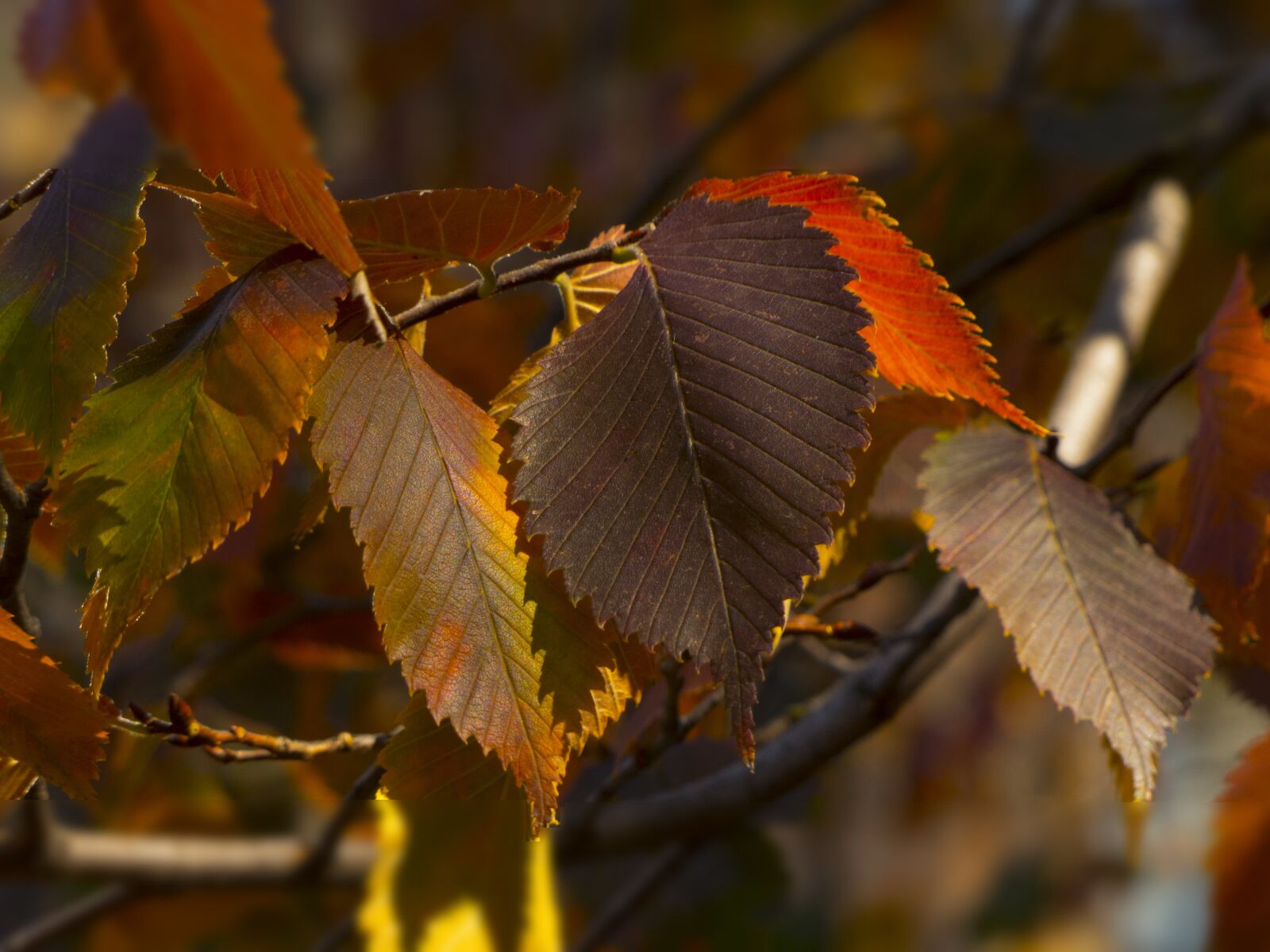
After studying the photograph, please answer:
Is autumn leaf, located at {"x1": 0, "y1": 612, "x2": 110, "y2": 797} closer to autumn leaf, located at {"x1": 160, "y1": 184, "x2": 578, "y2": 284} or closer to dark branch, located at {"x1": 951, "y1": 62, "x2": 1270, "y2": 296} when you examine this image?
autumn leaf, located at {"x1": 160, "y1": 184, "x2": 578, "y2": 284}

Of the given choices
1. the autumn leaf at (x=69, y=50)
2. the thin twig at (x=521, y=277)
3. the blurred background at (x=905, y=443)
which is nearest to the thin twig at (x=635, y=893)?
the blurred background at (x=905, y=443)

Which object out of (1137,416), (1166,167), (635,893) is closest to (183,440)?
(1137,416)

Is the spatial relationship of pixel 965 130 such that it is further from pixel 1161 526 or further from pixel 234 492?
pixel 234 492

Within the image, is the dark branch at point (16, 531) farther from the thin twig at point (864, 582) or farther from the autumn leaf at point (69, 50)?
the thin twig at point (864, 582)

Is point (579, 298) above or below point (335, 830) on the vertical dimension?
above

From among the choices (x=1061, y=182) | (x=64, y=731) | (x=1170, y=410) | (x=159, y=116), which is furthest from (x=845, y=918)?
(x=159, y=116)

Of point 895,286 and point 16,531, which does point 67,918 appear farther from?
point 895,286
